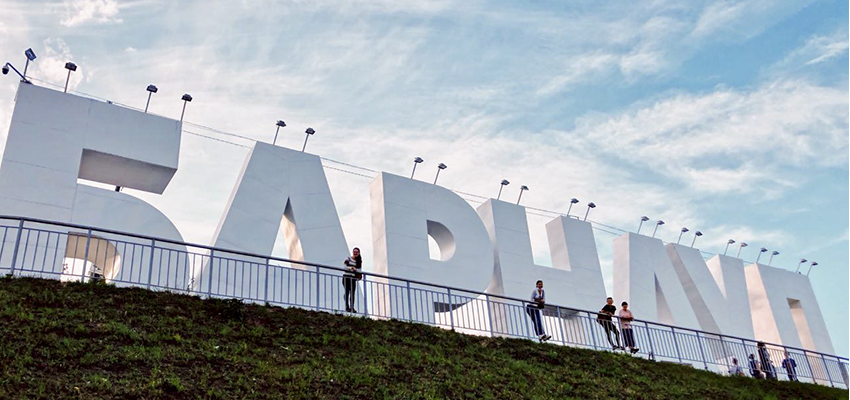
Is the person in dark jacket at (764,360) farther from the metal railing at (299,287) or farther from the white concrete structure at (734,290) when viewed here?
the white concrete structure at (734,290)

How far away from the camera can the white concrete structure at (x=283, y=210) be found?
77.5 feet

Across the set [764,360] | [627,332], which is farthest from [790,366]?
[627,332]

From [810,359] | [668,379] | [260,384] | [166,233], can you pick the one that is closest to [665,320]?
[810,359]

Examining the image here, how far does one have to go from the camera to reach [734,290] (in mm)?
35688

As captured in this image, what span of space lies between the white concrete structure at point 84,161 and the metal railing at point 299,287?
606 mm

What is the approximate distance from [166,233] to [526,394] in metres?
10.9

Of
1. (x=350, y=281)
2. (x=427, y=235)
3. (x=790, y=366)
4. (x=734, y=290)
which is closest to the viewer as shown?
(x=350, y=281)

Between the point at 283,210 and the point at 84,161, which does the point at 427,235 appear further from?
the point at 84,161

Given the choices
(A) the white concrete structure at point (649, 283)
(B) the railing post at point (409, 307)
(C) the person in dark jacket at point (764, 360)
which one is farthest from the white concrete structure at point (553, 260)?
(B) the railing post at point (409, 307)

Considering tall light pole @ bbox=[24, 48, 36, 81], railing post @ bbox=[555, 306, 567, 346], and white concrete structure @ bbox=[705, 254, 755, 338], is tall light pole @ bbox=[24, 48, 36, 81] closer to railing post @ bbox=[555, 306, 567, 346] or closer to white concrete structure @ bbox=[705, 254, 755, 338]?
railing post @ bbox=[555, 306, 567, 346]

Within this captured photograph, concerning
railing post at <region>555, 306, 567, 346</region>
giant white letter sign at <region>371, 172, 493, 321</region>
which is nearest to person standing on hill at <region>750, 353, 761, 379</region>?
railing post at <region>555, 306, 567, 346</region>

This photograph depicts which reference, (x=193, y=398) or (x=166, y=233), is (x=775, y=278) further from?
(x=193, y=398)

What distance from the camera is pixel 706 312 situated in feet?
110

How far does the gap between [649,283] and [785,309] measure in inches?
368
